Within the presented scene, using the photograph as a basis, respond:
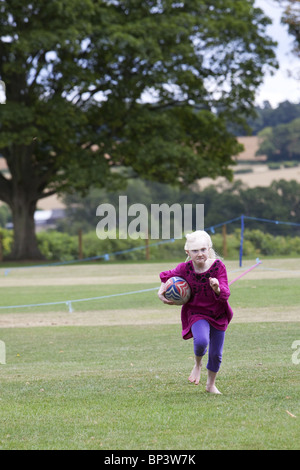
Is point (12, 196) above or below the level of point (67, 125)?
below

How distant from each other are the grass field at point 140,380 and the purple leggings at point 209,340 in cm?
33

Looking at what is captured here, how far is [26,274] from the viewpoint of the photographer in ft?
108

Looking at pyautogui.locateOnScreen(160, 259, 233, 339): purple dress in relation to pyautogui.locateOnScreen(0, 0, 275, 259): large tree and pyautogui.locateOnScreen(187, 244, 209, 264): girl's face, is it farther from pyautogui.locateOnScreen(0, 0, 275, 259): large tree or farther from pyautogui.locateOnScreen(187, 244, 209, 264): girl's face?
pyautogui.locateOnScreen(0, 0, 275, 259): large tree

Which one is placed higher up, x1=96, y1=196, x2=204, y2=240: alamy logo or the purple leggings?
x1=96, y1=196, x2=204, y2=240: alamy logo

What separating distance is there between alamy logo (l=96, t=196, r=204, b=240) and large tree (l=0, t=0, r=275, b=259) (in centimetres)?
666

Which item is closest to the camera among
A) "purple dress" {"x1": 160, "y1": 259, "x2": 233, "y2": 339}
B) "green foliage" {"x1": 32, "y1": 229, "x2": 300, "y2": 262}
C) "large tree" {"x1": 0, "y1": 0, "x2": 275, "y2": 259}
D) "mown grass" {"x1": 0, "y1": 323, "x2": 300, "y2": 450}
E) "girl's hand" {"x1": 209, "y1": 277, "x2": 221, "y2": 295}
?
"mown grass" {"x1": 0, "y1": 323, "x2": 300, "y2": 450}

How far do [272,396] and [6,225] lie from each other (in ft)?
250

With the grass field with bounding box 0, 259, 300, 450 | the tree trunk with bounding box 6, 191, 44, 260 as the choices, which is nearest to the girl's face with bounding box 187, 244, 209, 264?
the grass field with bounding box 0, 259, 300, 450

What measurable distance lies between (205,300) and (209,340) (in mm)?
399

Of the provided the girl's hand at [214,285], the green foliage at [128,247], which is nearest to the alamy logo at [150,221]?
the green foliage at [128,247]

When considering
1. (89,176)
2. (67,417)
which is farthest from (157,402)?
(89,176)

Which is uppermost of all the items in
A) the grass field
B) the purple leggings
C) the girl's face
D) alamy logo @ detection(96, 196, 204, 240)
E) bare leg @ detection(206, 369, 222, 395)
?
alamy logo @ detection(96, 196, 204, 240)

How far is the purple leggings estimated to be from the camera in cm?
769

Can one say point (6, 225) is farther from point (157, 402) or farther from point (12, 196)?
point (157, 402)
